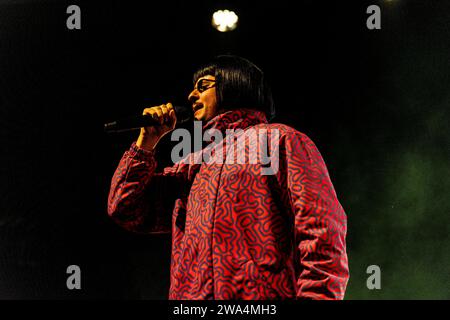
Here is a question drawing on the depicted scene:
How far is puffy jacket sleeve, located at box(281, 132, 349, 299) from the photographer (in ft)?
3.00

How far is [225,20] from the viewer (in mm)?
1798

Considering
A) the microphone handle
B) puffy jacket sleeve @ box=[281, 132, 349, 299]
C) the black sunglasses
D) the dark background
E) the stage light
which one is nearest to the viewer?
puffy jacket sleeve @ box=[281, 132, 349, 299]

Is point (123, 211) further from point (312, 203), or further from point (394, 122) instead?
point (394, 122)

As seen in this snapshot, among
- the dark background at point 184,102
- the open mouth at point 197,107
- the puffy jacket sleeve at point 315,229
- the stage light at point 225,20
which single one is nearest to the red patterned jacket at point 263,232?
the puffy jacket sleeve at point 315,229

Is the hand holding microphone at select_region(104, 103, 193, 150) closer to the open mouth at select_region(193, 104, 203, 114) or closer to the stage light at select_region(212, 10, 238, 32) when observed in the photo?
the open mouth at select_region(193, 104, 203, 114)

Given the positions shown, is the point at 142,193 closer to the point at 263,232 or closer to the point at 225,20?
the point at 263,232

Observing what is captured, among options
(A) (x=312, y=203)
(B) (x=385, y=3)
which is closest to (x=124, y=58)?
(B) (x=385, y=3)

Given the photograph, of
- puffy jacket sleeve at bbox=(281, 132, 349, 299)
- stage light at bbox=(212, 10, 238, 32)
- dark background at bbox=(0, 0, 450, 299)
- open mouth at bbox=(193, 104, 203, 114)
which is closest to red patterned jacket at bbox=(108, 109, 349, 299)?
puffy jacket sleeve at bbox=(281, 132, 349, 299)

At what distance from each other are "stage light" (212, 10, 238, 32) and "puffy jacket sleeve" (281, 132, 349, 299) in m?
0.86

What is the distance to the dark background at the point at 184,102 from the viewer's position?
65.1 inches

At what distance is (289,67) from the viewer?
1.86 meters

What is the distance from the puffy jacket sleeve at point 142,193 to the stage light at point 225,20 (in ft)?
2.35

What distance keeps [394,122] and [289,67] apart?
1.46ft

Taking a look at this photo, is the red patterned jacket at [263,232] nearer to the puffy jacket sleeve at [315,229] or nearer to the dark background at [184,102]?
the puffy jacket sleeve at [315,229]
